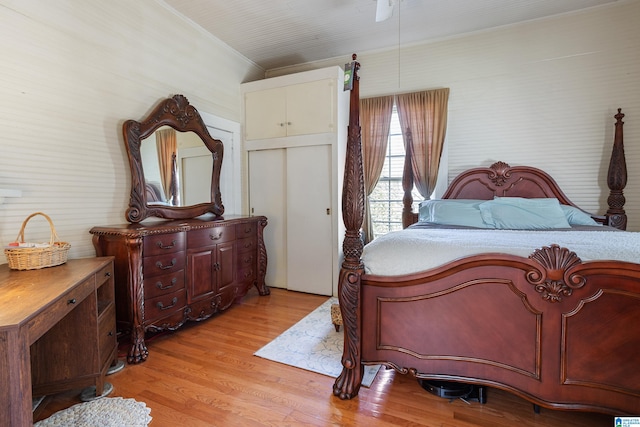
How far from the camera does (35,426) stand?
1568 mm

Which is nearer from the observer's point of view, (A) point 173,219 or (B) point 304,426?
(B) point 304,426

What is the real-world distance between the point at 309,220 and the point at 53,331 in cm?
254

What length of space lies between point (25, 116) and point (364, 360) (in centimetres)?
269

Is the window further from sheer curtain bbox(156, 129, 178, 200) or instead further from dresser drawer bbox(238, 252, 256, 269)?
sheer curtain bbox(156, 129, 178, 200)

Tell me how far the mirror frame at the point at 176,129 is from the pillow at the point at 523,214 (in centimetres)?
285

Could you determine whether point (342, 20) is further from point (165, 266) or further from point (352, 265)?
point (165, 266)

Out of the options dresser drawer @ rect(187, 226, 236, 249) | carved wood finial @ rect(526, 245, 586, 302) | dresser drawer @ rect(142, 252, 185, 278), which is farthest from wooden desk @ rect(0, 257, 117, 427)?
carved wood finial @ rect(526, 245, 586, 302)

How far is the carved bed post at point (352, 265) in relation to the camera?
1.78 meters

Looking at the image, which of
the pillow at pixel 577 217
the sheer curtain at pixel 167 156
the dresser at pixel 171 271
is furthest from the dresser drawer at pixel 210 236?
the pillow at pixel 577 217

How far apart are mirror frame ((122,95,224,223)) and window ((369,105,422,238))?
195 cm

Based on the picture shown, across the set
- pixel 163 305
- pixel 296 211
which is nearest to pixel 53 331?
pixel 163 305

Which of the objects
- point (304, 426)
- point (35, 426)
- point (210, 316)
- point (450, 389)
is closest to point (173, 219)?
point (210, 316)

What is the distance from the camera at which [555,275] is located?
1.46 m

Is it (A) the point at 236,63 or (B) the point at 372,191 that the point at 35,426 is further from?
(A) the point at 236,63
